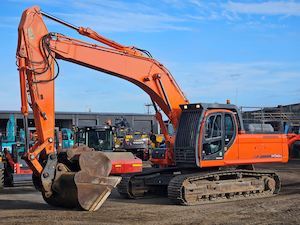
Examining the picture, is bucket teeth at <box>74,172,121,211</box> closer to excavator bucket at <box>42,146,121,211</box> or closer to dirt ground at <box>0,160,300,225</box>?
excavator bucket at <box>42,146,121,211</box>

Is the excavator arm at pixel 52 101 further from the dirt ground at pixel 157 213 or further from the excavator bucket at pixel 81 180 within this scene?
the dirt ground at pixel 157 213

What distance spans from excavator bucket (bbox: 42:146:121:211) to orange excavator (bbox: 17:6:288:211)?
A: 0.07 feet

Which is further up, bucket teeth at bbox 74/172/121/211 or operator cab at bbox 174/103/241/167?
operator cab at bbox 174/103/241/167

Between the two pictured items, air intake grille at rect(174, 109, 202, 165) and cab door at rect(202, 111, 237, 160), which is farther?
cab door at rect(202, 111, 237, 160)

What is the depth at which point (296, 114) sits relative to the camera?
1533 inches

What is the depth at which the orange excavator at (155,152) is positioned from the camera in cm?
1048

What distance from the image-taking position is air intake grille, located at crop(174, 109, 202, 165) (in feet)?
39.6

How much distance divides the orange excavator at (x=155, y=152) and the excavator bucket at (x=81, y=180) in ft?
0.07

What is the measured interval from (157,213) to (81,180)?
183 cm

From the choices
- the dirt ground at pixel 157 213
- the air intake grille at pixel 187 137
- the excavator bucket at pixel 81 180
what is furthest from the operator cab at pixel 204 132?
Answer: the excavator bucket at pixel 81 180

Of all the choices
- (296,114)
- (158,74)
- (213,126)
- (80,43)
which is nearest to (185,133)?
(213,126)

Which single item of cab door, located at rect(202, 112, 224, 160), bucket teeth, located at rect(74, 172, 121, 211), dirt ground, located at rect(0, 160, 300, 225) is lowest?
dirt ground, located at rect(0, 160, 300, 225)

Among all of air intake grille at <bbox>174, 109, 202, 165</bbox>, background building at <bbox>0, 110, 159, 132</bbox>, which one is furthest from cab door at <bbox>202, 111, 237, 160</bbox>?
background building at <bbox>0, 110, 159, 132</bbox>

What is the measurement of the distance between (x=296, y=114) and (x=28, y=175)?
27405 millimetres
